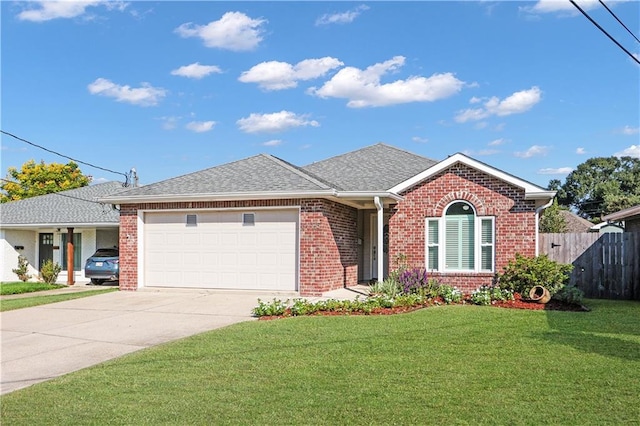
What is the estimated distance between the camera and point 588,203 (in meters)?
63.3

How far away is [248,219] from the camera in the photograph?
15812 millimetres

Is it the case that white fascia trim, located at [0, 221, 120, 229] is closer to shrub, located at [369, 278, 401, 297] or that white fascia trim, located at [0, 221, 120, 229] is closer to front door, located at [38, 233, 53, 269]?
front door, located at [38, 233, 53, 269]

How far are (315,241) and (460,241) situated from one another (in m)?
3.92

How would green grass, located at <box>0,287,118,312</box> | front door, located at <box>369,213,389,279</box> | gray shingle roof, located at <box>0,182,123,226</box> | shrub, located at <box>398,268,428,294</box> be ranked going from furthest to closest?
gray shingle roof, located at <box>0,182,123,226</box> < front door, located at <box>369,213,389,279</box> < green grass, located at <box>0,287,118,312</box> < shrub, located at <box>398,268,428,294</box>

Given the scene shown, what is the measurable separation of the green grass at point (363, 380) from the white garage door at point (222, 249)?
591cm

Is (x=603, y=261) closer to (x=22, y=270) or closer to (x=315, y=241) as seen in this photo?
(x=315, y=241)

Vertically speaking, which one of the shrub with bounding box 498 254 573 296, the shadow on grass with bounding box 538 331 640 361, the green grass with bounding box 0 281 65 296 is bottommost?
the green grass with bounding box 0 281 65 296

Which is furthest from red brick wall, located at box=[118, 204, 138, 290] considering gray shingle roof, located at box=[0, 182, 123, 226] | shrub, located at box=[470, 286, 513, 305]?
shrub, located at box=[470, 286, 513, 305]

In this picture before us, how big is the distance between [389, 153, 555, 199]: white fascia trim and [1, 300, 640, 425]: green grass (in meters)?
5.32

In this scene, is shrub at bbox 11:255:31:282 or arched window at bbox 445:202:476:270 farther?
shrub at bbox 11:255:31:282

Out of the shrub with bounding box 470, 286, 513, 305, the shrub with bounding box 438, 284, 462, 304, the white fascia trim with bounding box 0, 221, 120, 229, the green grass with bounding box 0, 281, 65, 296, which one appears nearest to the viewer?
the shrub with bounding box 470, 286, 513, 305

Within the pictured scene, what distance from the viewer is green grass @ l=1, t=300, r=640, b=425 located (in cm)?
518

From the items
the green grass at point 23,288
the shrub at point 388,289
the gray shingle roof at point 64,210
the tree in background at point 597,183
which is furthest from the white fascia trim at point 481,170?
the tree in background at point 597,183

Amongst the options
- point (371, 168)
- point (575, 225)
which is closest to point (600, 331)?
point (371, 168)
